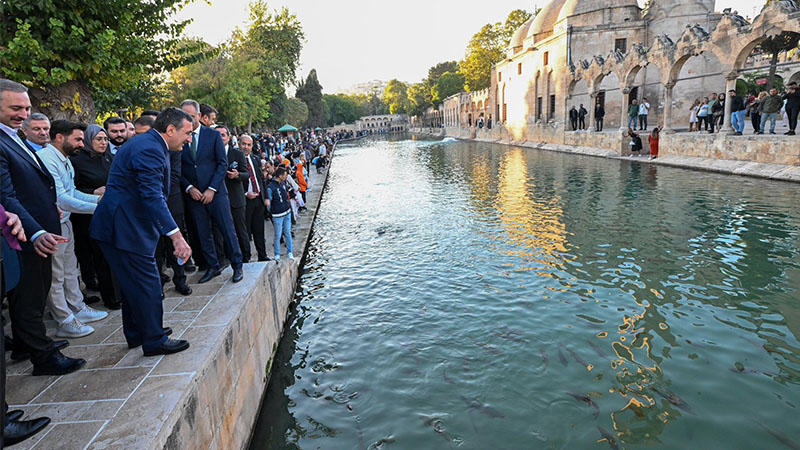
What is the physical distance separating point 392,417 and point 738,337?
4071 millimetres

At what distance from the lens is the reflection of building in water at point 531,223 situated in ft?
28.4

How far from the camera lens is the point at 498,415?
4.22 m

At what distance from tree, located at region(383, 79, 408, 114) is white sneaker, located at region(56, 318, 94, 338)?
124090 mm

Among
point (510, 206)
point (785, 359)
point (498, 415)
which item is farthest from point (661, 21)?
point (498, 415)

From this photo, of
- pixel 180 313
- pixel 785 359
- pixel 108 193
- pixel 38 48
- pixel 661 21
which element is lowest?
pixel 785 359

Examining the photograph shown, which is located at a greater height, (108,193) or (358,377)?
(108,193)

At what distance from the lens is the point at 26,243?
10.9 feet

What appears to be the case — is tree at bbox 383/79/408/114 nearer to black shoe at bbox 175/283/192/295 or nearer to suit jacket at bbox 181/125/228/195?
suit jacket at bbox 181/125/228/195

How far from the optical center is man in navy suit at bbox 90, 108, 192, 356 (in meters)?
3.51

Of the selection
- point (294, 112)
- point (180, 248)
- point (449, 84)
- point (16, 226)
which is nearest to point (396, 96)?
point (449, 84)

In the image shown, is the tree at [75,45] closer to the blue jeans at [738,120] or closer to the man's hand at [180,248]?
the man's hand at [180,248]

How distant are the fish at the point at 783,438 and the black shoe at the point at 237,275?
5125mm

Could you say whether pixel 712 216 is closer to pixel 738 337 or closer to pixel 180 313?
pixel 738 337

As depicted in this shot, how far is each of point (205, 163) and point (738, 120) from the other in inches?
718
